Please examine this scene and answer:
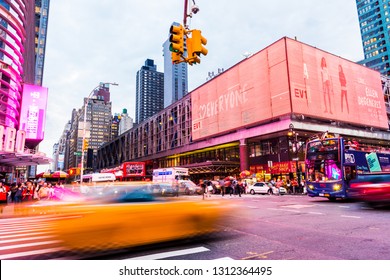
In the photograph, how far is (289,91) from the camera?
3900 cm

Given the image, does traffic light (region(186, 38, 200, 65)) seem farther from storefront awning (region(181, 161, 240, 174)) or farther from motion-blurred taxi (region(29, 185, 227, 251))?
storefront awning (region(181, 161, 240, 174))

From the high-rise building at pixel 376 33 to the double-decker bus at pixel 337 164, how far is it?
387 ft

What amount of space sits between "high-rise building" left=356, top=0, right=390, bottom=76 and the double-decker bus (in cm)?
11803

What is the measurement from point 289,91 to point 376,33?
112959mm

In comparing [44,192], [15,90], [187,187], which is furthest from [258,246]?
[15,90]

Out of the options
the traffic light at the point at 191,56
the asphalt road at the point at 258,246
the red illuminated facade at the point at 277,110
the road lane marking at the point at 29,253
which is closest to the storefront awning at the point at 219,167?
the red illuminated facade at the point at 277,110

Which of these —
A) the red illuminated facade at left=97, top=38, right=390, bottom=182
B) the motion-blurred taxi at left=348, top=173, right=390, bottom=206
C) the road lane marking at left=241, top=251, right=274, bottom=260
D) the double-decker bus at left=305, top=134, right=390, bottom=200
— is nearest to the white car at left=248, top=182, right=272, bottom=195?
the red illuminated facade at left=97, top=38, right=390, bottom=182

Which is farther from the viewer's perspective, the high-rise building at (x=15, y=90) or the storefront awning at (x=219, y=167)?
the storefront awning at (x=219, y=167)

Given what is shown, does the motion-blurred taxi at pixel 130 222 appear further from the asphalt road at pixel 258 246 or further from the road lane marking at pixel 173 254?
the road lane marking at pixel 173 254

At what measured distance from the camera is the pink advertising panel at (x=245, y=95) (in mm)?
40812
